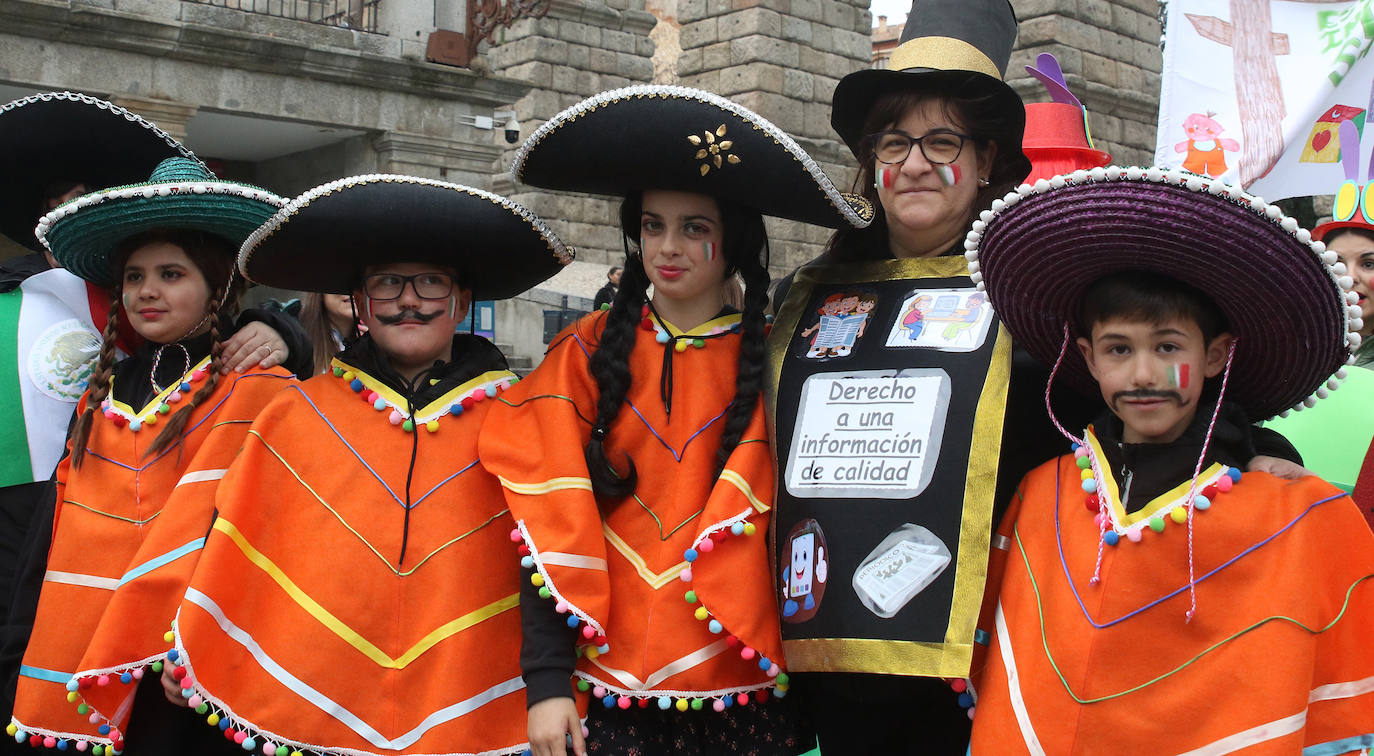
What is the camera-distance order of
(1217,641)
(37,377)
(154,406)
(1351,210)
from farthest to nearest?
(1351,210) < (37,377) < (154,406) < (1217,641)

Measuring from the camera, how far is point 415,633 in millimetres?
2779

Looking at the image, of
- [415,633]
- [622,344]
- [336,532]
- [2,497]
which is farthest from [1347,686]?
[2,497]

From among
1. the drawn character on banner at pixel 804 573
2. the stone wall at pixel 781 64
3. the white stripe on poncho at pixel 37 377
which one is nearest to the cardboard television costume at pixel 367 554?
the drawn character on banner at pixel 804 573

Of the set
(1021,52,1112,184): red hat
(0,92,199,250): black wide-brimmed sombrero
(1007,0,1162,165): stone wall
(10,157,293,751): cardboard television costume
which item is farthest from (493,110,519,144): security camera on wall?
(10,157,293,751): cardboard television costume

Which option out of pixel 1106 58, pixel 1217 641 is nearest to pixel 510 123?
pixel 1106 58

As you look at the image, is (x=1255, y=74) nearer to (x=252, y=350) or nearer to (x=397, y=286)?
(x=397, y=286)

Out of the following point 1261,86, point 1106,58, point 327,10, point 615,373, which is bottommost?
point 615,373

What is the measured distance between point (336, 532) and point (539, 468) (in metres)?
0.49

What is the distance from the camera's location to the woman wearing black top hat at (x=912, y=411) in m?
2.56

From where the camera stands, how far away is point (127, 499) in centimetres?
305

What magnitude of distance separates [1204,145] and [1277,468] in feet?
10.5

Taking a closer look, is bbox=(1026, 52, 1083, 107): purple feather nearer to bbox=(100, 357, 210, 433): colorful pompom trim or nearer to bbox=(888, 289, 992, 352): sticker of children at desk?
bbox=(888, 289, 992, 352): sticker of children at desk

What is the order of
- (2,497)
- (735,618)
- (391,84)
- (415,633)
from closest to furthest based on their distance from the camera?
(735,618)
(415,633)
(2,497)
(391,84)

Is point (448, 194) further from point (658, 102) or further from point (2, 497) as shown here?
point (2, 497)
